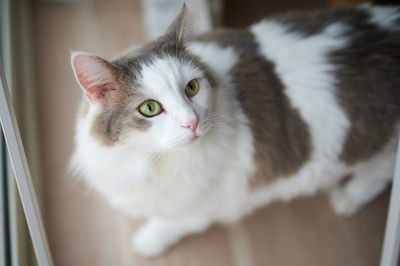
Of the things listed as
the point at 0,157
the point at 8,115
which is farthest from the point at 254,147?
the point at 0,157

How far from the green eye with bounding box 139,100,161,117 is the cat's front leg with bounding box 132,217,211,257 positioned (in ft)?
1.89

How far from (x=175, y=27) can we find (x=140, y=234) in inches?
32.5

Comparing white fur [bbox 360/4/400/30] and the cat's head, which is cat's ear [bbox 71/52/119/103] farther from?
white fur [bbox 360/4/400/30]

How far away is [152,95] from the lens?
2.84 ft

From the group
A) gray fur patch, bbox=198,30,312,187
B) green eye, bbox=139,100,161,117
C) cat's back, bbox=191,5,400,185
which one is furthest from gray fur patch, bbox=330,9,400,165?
green eye, bbox=139,100,161,117

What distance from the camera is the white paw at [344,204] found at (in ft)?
4.88

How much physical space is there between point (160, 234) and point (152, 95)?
2.28 ft

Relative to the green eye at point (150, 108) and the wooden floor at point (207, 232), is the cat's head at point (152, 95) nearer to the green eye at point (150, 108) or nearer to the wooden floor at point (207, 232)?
the green eye at point (150, 108)

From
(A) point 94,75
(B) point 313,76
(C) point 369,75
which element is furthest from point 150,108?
(C) point 369,75

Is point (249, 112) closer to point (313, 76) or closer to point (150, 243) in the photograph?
point (313, 76)

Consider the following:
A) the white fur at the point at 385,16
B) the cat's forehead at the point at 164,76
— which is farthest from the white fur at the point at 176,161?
the white fur at the point at 385,16

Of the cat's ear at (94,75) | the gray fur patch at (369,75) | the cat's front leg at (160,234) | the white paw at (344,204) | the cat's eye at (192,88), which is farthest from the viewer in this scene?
the white paw at (344,204)

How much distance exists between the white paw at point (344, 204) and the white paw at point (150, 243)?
2.23 ft

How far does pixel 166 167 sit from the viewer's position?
1042 mm
